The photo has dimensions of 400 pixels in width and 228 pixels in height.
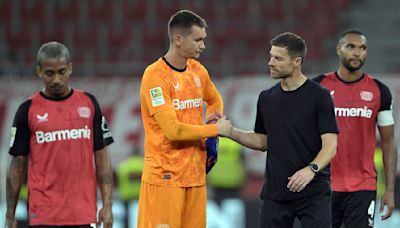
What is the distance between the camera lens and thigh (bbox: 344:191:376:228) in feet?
21.8

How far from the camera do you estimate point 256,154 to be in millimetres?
11273

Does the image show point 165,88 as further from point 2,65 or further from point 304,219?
point 2,65

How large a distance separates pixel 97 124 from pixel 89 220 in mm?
588

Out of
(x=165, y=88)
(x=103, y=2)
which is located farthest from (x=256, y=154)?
(x=165, y=88)

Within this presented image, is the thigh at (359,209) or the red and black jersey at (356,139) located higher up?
the red and black jersey at (356,139)

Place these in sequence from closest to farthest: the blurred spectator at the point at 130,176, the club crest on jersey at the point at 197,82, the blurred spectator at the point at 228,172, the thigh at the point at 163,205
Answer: the thigh at the point at 163,205, the club crest on jersey at the point at 197,82, the blurred spectator at the point at 130,176, the blurred spectator at the point at 228,172

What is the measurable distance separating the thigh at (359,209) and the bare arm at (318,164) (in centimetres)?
129

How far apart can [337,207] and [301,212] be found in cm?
117

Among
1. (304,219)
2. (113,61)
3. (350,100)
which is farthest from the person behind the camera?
(113,61)

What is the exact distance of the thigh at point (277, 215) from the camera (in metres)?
5.64

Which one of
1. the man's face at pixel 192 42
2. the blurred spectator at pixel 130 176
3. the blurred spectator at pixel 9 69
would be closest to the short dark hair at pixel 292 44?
the man's face at pixel 192 42

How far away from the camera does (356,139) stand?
6.66m

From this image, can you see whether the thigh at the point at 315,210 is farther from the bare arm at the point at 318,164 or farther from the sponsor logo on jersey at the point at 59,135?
the sponsor logo on jersey at the point at 59,135

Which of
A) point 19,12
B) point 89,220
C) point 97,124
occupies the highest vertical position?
point 19,12
